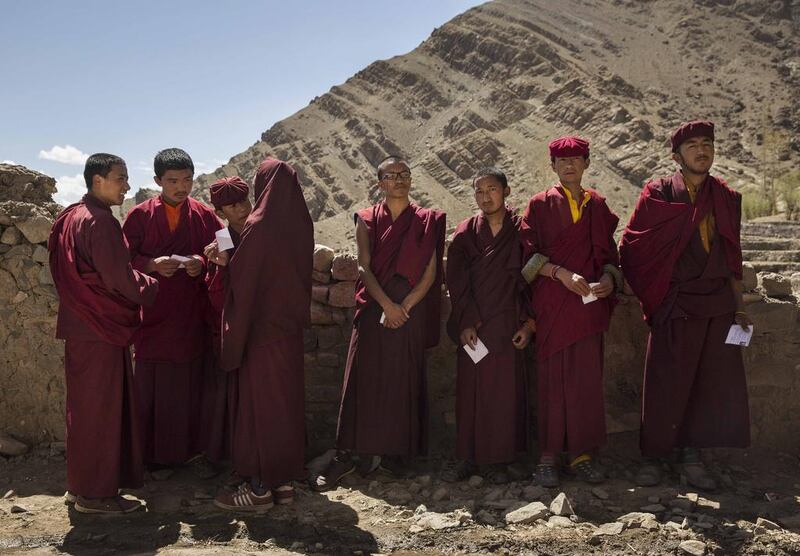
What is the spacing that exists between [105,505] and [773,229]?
42.2 feet

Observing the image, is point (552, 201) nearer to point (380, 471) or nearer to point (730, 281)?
point (730, 281)

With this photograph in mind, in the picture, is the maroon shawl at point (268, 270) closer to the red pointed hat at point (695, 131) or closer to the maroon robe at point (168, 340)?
the maroon robe at point (168, 340)

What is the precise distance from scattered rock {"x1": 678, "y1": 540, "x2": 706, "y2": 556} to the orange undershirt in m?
3.06

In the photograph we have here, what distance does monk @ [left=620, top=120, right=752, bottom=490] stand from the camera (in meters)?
3.89

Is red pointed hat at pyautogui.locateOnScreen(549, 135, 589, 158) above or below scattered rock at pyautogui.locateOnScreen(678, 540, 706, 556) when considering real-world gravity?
above

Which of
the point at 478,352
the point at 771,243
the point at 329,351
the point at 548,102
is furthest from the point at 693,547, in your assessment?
the point at 548,102

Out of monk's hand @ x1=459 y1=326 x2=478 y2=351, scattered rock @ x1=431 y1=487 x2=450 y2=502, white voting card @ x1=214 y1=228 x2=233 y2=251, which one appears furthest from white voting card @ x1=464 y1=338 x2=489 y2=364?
white voting card @ x1=214 y1=228 x2=233 y2=251

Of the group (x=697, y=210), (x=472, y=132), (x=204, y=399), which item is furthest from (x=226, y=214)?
(x=472, y=132)

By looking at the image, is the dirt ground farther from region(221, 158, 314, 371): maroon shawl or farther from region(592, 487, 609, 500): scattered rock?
region(221, 158, 314, 371): maroon shawl

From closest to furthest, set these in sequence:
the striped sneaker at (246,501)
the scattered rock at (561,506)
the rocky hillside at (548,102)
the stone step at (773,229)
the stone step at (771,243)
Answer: the scattered rock at (561,506), the striped sneaker at (246,501), the stone step at (771,243), the stone step at (773,229), the rocky hillside at (548,102)

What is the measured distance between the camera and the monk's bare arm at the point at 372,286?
13.0 ft

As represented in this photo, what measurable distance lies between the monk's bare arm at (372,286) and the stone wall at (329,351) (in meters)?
0.59

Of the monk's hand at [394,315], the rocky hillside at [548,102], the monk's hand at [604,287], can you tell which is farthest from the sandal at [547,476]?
the rocky hillside at [548,102]

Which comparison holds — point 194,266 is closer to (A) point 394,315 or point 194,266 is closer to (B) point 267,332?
(B) point 267,332
